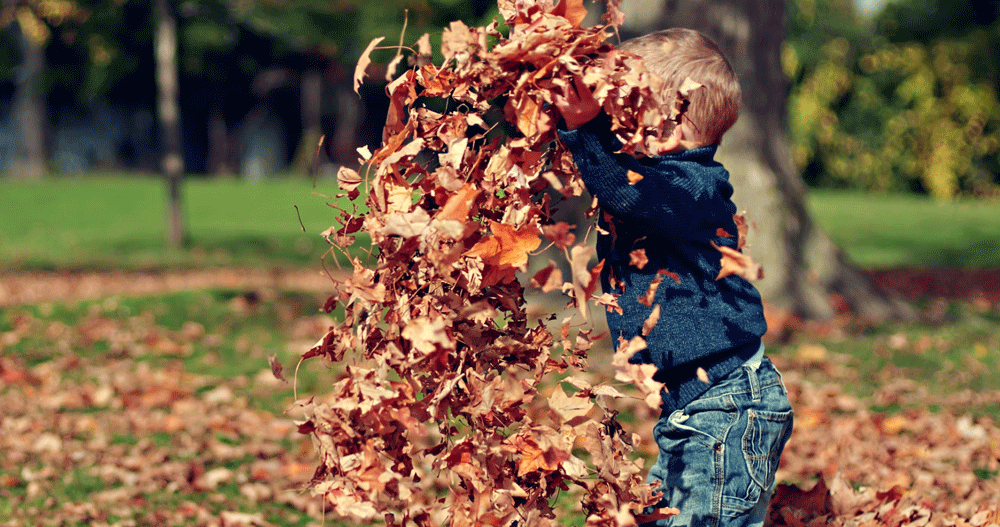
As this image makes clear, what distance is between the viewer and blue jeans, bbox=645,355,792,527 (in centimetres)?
203

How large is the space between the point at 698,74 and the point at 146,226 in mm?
15482

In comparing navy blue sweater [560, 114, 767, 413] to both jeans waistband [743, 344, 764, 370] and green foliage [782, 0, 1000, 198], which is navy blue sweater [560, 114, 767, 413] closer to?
jeans waistband [743, 344, 764, 370]

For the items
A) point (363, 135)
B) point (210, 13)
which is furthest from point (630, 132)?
point (363, 135)

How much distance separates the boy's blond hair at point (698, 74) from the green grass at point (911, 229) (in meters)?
10.9

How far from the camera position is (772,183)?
662cm

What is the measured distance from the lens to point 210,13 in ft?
41.9

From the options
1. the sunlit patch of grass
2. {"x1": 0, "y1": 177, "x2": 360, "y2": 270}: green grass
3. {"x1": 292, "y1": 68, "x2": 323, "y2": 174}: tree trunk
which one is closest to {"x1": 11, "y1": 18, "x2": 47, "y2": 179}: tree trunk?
{"x1": 0, "y1": 177, "x2": 360, "y2": 270}: green grass

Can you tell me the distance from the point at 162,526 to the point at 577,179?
212 centimetres

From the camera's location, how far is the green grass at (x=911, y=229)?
1320cm

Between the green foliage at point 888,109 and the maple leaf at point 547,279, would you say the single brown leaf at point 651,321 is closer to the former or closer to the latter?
the maple leaf at point 547,279

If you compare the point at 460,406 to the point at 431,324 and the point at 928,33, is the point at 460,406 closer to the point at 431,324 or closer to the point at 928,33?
the point at 431,324

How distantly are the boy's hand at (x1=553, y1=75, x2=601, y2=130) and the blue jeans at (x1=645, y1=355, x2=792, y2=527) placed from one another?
0.74 metres

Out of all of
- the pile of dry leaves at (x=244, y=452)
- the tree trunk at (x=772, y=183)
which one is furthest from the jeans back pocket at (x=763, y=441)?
the tree trunk at (x=772, y=183)

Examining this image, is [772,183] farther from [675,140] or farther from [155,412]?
[675,140]
